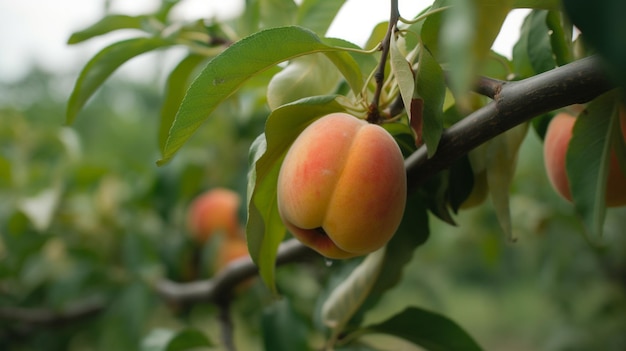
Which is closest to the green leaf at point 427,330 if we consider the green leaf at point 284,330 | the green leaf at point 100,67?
the green leaf at point 284,330

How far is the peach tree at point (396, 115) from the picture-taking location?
353 millimetres

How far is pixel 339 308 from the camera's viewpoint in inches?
22.1

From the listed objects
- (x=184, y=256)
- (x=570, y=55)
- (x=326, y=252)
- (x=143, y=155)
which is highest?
(x=570, y=55)

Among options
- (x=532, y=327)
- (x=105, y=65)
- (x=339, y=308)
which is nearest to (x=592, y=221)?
(x=339, y=308)

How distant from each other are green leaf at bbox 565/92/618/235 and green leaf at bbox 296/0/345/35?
0.20 metres

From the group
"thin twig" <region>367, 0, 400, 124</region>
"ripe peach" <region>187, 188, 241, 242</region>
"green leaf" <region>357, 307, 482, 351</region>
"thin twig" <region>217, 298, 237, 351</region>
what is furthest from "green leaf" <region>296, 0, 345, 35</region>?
"ripe peach" <region>187, 188, 241, 242</region>

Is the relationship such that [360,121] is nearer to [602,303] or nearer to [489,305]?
[602,303]

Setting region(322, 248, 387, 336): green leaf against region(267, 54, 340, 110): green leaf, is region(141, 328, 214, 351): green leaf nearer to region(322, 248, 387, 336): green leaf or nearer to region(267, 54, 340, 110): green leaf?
region(322, 248, 387, 336): green leaf

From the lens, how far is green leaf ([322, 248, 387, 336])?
0.52 meters

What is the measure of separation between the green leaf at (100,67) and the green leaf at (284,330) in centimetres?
30

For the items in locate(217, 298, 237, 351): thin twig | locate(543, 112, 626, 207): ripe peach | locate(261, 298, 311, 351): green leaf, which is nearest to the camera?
locate(543, 112, 626, 207): ripe peach

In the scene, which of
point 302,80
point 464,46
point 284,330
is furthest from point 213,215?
point 464,46

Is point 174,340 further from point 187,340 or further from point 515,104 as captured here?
point 515,104

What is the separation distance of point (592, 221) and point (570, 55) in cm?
11
